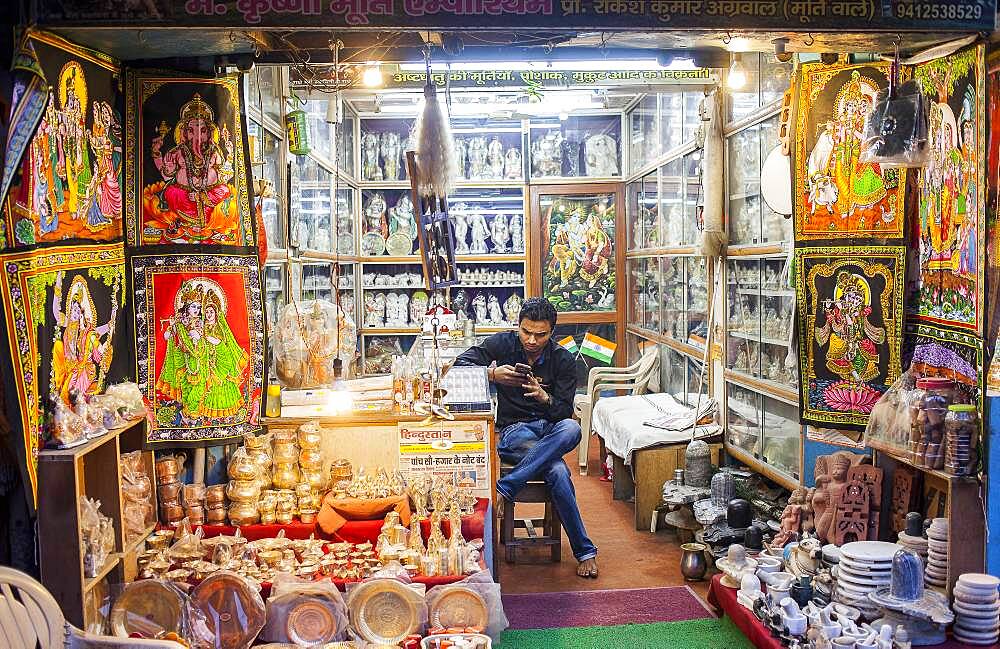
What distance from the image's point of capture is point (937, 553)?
382 centimetres

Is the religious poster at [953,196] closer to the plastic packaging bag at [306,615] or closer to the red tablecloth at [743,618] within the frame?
the red tablecloth at [743,618]

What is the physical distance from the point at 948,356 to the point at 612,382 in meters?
5.04

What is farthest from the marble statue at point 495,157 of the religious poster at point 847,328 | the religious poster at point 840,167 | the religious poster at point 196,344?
the religious poster at point 196,344

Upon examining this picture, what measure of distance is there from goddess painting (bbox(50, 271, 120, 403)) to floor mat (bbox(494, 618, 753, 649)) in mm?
2123

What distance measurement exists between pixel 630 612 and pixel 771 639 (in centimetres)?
106

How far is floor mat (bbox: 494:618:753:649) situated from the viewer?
4312 mm

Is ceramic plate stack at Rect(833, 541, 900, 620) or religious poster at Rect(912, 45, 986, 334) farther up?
religious poster at Rect(912, 45, 986, 334)

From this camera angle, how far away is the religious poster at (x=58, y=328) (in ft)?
9.80

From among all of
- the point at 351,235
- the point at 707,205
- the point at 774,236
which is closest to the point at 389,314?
the point at 351,235

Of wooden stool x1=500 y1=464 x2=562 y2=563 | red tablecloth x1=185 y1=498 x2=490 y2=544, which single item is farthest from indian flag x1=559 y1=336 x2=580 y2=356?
red tablecloth x1=185 y1=498 x2=490 y2=544

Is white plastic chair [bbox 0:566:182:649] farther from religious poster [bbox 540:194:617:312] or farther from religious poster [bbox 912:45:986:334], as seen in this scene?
religious poster [bbox 540:194:617:312]

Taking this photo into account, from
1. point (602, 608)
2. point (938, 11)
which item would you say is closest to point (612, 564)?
point (602, 608)

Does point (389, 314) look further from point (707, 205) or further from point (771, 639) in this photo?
point (771, 639)

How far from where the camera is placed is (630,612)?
189 inches
